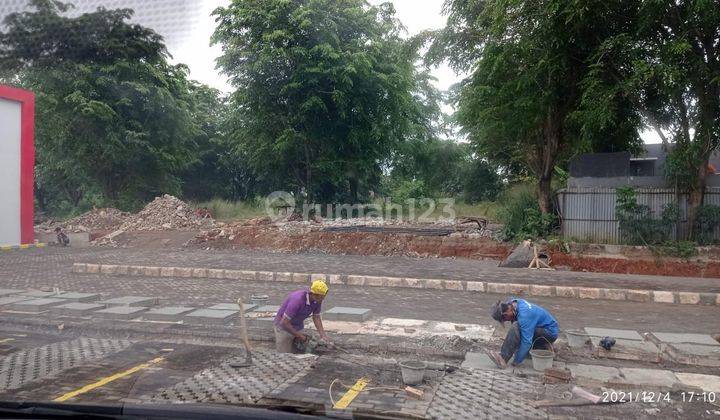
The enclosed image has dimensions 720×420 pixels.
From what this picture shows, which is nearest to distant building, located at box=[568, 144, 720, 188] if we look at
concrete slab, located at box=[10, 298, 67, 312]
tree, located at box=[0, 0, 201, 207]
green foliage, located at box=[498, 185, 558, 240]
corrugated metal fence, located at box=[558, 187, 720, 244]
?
corrugated metal fence, located at box=[558, 187, 720, 244]

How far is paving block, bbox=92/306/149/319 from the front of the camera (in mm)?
9062

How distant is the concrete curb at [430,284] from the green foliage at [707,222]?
15.2 feet

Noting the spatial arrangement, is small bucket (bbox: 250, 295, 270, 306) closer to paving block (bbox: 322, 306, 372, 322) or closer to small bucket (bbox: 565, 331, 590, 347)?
paving block (bbox: 322, 306, 372, 322)

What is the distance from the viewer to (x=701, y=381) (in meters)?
6.09

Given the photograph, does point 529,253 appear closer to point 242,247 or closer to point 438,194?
point 242,247

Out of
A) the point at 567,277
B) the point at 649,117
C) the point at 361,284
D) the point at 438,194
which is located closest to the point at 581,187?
the point at 649,117

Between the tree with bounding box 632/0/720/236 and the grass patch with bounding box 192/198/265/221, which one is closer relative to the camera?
the tree with bounding box 632/0/720/236

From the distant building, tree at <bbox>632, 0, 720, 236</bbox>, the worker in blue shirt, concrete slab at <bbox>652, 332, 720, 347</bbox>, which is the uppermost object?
tree at <bbox>632, 0, 720, 236</bbox>

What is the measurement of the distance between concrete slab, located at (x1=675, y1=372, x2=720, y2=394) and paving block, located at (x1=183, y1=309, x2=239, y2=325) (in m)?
6.15

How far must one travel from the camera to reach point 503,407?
199 inches

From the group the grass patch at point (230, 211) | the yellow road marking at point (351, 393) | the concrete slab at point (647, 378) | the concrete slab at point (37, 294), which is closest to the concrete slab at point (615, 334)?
the concrete slab at point (647, 378)

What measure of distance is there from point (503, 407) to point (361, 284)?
8446 millimetres

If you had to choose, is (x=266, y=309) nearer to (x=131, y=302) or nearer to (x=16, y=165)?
(x=131, y=302)
